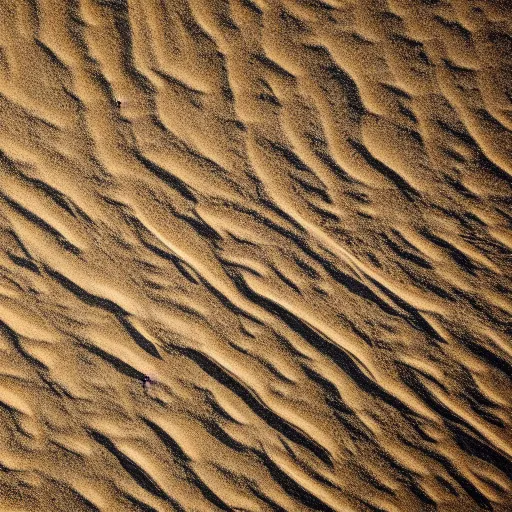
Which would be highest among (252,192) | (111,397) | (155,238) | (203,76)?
(203,76)

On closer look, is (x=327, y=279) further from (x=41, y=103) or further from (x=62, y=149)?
(x=41, y=103)

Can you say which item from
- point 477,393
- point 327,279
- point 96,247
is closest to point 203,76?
point 96,247

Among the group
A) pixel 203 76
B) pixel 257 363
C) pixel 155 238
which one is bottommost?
pixel 257 363

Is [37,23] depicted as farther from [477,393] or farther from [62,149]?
[477,393]

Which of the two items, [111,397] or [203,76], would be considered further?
[203,76]

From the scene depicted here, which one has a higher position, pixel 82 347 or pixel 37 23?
pixel 37 23

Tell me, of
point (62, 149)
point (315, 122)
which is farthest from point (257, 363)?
point (62, 149)
